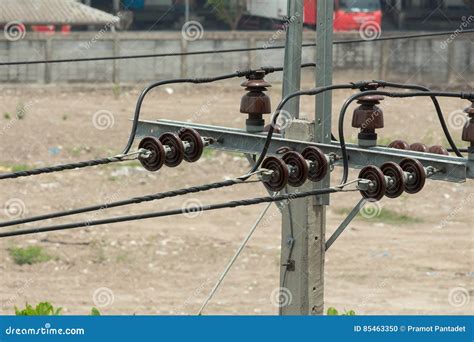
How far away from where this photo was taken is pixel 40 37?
3797cm

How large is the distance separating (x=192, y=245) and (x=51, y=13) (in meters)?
22.6

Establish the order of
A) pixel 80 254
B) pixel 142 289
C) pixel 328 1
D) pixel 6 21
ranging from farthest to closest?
pixel 6 21 → pixel 80 254 → pixel 142 289 → pixel 328 1

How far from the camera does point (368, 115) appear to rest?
1174 cm

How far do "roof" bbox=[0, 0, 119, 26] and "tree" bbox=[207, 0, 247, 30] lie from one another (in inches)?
184

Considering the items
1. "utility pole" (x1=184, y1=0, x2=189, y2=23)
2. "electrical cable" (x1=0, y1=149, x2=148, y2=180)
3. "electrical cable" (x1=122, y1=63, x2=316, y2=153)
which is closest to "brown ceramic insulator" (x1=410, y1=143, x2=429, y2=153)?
"electrical cable" (x1=122, y1=63, x2=316, y2=153)

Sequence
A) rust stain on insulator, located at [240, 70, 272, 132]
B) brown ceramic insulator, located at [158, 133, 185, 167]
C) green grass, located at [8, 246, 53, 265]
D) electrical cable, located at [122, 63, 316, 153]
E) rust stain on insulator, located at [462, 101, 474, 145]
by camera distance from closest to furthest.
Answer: rust stain on insulator, located at [462, 101, 474, 145]
brown ceramic insulator, located at [158, 133, 185, 167]
electrical cable, located at [122, 63, 316, 153]
rust stain on insulator, located at [240, 70, 272, 132]
green grass, located at [8, 246, 53, 265]

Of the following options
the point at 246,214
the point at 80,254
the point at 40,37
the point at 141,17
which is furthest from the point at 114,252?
the point at 141,17

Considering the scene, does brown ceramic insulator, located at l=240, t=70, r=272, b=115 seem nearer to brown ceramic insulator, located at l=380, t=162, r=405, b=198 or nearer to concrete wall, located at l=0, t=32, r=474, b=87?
brown ceramic insulator, located at l=380, t=162, r=405, b=198

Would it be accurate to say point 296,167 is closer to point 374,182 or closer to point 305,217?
point 374,182

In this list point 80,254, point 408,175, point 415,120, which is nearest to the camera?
point 408,175

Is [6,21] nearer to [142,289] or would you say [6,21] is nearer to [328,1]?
[142,289]

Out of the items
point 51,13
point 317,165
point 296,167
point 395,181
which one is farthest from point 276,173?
point 51,13

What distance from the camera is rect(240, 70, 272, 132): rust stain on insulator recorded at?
1272 centimetres

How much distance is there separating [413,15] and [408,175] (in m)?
40.4
